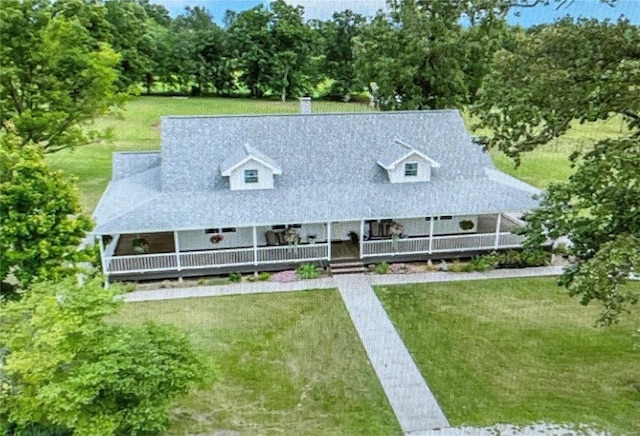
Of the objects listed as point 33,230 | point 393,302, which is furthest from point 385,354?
point 33,230

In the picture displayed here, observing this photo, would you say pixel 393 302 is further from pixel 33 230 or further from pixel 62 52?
pixel 62 52

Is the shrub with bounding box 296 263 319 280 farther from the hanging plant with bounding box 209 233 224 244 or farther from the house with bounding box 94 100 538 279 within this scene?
the hanging plant with bounding box 209 233 224 244

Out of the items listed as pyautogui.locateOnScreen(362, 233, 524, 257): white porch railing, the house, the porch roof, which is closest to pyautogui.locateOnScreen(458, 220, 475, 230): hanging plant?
the house

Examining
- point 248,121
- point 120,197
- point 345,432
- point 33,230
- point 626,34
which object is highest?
point 626,34

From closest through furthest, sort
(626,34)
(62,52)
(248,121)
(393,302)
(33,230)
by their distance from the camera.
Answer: (626,34) < (33,230) < (393,302) < (248,121) < (62,52)

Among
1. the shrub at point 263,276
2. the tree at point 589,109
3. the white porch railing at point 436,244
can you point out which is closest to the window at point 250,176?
the shrub at point 263,276

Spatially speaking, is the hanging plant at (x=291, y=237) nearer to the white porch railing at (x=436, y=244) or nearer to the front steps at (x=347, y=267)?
the front steps at (x=347, y=267)
